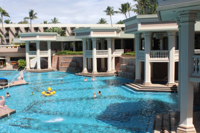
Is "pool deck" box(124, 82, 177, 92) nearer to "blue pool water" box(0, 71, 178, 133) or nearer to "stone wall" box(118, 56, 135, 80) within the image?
"blue pool water" box(0, 71, 178, 133)

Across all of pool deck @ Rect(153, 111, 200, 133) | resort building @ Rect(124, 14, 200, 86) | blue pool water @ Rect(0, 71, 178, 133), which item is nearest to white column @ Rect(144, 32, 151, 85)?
resort building @ Rect(124, 14, 200, 86)

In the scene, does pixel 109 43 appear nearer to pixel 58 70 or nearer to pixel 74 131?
pixel 58 70

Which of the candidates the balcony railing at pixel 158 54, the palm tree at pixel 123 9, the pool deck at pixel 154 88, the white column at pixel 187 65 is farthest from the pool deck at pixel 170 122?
the palm tree at pixel 123 9

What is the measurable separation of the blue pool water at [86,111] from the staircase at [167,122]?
1.65ft

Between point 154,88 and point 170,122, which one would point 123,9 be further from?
point 170,122

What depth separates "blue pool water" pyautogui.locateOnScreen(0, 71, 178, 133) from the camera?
12.0 metres

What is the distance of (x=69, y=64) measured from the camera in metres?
39.2

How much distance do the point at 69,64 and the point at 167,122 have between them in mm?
29435

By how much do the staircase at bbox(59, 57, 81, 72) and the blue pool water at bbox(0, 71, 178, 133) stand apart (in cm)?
1635

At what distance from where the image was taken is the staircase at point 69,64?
126 ft

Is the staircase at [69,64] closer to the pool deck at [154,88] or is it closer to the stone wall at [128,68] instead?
the stone wall at [128,68]

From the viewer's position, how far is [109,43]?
107 ft

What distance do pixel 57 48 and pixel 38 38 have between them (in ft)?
32.7

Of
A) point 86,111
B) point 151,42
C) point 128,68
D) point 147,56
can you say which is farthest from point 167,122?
point 128,68
